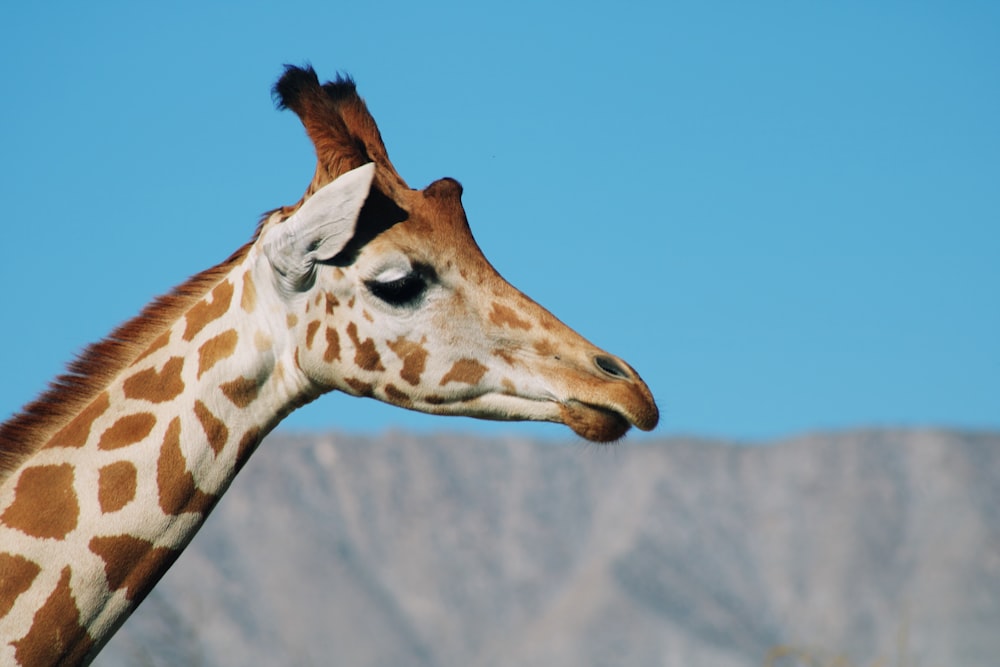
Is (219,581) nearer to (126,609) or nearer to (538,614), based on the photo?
(538,614)

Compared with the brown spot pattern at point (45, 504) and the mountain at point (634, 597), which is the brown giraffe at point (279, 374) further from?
the mountain at point (634, 597)

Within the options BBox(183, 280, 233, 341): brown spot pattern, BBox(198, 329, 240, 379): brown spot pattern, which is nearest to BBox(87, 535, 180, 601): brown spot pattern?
BBox(198, 329, 240, 379): brown spot pattern

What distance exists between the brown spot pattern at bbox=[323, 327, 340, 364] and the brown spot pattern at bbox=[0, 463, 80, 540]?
1.26 m

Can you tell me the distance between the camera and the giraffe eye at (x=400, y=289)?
7.07m

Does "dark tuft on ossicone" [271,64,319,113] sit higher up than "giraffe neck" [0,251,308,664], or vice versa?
"dark tuft on ossicone" [271,64,319,113]

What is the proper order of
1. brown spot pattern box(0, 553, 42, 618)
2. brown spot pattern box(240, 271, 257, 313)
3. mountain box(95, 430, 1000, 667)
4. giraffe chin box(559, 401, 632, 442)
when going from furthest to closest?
mountain box(95, 430, 1000, 667)
brown spot pattern box(240, 271, 257, 313)
giraffe chin box(559, 401, 632, 442)
brown spot pattern box(0, 553, 42, 618)

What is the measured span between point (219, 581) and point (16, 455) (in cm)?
17031

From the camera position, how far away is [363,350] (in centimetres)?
707

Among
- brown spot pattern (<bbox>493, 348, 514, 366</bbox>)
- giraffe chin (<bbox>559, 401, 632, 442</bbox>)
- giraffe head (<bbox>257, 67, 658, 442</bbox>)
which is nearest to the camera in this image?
giraffe chin (<bbox>559, 401, 632, 442</bbox>)

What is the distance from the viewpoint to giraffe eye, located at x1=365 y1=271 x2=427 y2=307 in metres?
7.07

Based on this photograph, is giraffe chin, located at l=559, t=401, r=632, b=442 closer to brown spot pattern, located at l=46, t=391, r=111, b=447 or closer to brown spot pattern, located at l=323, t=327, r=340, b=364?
brown spot pattern, located at l=323, t=327, r=340, b=364

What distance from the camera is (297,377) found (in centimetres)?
712

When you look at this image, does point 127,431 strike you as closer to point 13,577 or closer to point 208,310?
point 208,310

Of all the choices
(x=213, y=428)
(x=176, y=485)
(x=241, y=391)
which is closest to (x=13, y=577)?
(x=176, y=485)
